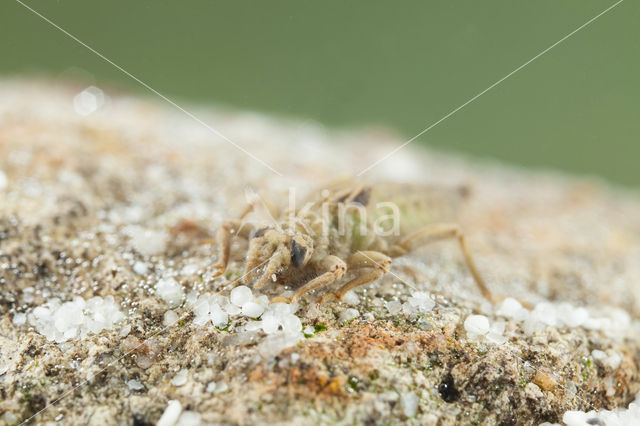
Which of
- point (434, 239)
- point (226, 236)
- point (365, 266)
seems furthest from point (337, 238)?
point (434, 239)

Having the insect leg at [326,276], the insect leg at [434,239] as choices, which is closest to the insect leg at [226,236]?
the insect leg at [326,276]

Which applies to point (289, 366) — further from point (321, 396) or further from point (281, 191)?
point (281, 191)

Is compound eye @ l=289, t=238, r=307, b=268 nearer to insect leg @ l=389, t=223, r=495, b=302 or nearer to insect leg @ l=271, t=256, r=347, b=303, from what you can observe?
insect leg @ l=271, t=256, r=347, b=303

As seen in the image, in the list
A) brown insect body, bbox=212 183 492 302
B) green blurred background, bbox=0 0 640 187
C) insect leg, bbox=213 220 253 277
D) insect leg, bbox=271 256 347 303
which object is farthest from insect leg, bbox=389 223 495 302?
green blurred background, bbox=0 0 640 187

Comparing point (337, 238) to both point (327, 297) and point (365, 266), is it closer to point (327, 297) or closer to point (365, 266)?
point (365, 266)

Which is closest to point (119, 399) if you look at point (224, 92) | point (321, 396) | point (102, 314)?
point (102, 314)

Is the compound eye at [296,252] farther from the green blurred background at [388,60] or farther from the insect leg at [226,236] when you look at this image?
the green blurred background at [388,60]
